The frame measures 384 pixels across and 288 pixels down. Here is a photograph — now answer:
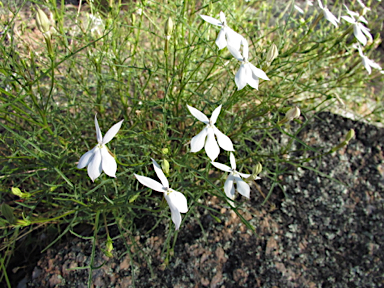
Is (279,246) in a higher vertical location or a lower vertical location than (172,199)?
lower

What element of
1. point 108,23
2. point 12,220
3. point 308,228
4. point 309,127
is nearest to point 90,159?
point 12,220

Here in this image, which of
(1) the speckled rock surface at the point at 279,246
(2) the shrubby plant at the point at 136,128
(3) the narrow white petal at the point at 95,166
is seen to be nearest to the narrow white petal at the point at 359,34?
(2) the shrubby plant at the point at 136,128

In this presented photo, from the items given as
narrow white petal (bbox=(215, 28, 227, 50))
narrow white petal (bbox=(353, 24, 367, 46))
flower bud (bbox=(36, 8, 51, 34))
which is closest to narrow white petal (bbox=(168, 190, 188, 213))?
narrow white petal (bbox=(215, 28, 227, 50))

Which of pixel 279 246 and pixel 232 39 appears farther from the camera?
pixel 279 246

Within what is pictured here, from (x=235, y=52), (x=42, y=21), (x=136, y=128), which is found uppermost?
(x=42, y=21)

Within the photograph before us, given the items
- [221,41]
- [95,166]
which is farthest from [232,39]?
[95,166]

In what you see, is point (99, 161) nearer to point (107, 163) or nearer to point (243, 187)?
point (107, 163)

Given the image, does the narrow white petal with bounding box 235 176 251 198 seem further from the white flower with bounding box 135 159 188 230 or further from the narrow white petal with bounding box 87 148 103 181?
the narrow white petal with bounding box 87 148 103 181

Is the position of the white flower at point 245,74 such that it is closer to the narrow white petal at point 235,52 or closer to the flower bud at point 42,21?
the narrow white petal at point 235,52
